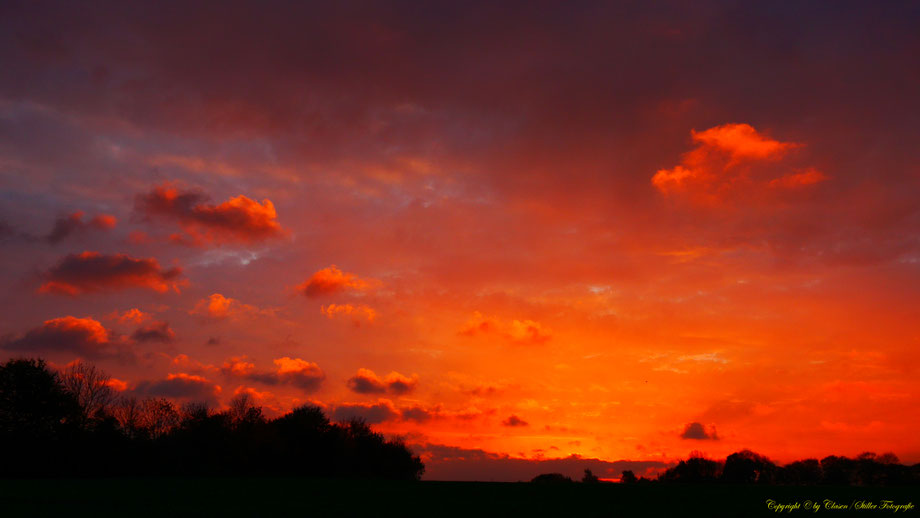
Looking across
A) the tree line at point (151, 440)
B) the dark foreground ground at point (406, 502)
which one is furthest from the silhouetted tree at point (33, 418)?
the dark foreground ground at point (406, 502)

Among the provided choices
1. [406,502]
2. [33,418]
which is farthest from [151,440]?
[406,502]

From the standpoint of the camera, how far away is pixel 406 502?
41.8m

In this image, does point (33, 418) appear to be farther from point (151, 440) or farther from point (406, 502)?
point (406, 502)

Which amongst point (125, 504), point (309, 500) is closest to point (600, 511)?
point (309, 500)

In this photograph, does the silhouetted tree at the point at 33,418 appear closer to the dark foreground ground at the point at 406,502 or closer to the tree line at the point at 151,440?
the tree line at the point at 151,440

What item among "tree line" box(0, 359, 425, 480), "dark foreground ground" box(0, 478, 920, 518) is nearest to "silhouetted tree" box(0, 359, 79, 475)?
"tree line" box(0, 359, 425, 480)

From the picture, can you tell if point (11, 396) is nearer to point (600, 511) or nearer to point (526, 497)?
point (526, 497)

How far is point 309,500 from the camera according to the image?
145 feet

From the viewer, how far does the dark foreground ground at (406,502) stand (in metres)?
36.2

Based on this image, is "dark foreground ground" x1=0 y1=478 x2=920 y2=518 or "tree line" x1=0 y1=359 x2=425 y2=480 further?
"tree line" x1=0 y1=359 x2=425 y2=480

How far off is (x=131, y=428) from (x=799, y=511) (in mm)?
110807

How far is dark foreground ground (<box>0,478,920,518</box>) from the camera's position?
119ft

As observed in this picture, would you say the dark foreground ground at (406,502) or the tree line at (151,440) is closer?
the dark foreground ground at (406,502)

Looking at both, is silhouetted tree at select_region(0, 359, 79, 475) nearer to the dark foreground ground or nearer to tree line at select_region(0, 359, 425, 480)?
tree line at select_region(0, 359, 425, 480)
